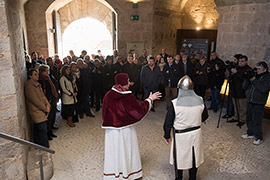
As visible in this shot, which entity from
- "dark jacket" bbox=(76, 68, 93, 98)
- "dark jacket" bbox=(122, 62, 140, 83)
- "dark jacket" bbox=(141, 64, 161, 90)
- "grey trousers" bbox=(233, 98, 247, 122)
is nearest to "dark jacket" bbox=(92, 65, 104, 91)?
"dark jacket" bbox=(76, 68, 93, 98)

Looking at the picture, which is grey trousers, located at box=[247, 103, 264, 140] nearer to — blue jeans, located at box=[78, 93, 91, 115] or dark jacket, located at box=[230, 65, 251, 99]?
dark jacket, located at box=[230, 65, 251, 99]

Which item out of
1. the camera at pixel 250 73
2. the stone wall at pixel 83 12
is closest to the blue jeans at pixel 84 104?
the camera at pixel 250 73

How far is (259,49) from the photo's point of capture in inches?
271

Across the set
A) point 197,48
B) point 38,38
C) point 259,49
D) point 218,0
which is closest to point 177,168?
point 259,49

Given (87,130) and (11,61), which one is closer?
(11,61)

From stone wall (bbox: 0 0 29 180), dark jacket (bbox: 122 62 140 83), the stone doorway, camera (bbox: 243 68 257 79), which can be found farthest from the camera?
the stone doorway

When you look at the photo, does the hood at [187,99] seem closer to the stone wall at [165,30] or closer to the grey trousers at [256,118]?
the grey trousers at [256,118]

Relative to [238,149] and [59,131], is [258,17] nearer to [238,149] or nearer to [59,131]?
[238,149]

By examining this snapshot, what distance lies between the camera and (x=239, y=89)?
19.1 feet

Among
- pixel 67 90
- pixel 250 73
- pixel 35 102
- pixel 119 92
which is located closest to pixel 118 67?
pixel 67 90

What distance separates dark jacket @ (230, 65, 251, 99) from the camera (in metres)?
5.73

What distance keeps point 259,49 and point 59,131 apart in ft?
19.6

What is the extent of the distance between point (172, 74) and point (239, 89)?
6.14 ft

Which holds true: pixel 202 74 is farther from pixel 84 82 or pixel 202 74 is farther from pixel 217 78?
pixel 84 82
